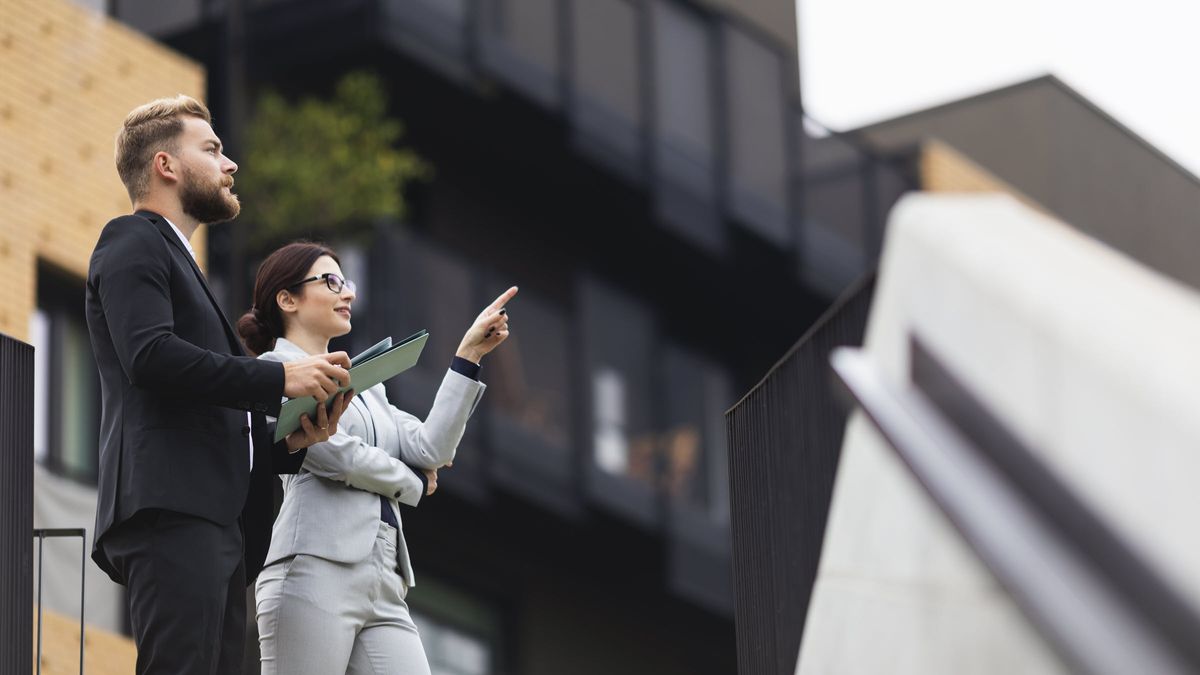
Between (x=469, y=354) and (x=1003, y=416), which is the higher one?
(x=1003, y=416)

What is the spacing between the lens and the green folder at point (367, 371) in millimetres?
4402

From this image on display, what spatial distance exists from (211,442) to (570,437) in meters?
13.8

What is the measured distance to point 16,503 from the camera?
4836 mm

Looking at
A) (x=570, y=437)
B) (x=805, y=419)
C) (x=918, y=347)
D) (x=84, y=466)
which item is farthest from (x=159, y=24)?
(x=918, y=347)

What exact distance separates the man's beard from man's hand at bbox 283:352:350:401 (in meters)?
0.46

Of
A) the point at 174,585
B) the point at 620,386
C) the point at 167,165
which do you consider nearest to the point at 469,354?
the point at 167,165

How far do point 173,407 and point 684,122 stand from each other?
15349mm

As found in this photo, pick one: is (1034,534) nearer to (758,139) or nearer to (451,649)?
(451,649)

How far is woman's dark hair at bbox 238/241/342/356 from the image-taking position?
504 cm

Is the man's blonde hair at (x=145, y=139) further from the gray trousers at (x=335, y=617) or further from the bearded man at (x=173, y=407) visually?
the gray trousers at (x=335, y=617)

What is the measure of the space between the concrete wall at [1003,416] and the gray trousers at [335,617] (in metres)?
1.25

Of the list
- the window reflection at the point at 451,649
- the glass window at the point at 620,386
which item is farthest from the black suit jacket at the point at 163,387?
the glass window at the point at 620,386

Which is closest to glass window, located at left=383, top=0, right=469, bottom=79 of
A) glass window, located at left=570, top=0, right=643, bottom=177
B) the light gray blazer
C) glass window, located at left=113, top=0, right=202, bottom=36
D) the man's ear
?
glass window, located at left=570, top=0, right=643, bottom=177

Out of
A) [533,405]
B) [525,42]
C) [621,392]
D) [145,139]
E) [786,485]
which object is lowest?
[621,392]
